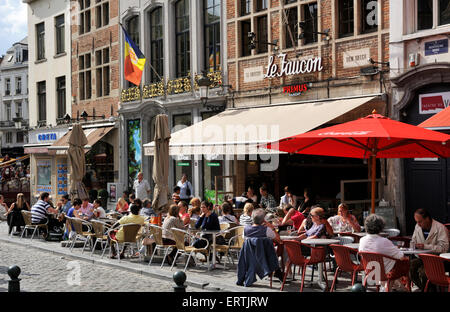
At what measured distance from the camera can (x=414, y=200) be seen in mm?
13266

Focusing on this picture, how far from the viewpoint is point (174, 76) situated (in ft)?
67.1

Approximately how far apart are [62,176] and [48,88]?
4298mm

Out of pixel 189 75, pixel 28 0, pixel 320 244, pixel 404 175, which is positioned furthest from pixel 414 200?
pixel 28 0

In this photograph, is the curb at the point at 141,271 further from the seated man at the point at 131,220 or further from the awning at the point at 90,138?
the awning at the point at 90,138

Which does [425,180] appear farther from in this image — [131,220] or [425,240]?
[131,220]

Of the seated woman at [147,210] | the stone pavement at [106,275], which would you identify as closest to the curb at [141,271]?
the stone pavement at [106,275]

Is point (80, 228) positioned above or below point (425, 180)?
below

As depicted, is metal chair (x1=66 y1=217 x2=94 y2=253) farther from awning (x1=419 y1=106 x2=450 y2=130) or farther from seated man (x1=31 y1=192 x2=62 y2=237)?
awning (x1=419 y1=106 x2=450 y2=130)

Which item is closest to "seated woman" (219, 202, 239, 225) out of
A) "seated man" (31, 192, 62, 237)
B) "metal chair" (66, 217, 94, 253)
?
"metal chair" (66, 217, 94, 253)

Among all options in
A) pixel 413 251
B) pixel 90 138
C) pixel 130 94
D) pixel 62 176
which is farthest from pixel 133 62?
pixel 413 251

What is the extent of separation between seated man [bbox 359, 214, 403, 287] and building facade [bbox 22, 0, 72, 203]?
66.1 ft

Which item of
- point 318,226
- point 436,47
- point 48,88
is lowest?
point 318,226
